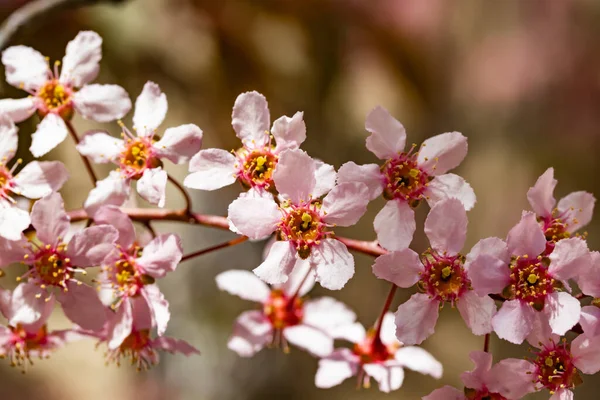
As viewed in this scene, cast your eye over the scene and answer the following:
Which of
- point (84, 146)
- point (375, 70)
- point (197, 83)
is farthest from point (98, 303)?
point (375, 70)

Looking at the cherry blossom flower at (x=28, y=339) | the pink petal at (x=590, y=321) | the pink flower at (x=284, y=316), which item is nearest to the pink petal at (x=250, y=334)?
the pink flower at (x=284, y=316)

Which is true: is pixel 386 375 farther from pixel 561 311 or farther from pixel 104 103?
pixel 104 103

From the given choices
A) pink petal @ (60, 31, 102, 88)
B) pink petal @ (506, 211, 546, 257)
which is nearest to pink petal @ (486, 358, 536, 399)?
pink petal @ (506, 211, 546, 257)

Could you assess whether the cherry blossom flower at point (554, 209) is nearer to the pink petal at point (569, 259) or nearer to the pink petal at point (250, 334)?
the pink petal at point (569, 259)

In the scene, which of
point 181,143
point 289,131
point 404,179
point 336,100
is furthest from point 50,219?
point 336,100

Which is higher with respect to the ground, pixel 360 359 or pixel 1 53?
pixel 1 53

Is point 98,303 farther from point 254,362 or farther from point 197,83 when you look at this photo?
point 254,362
